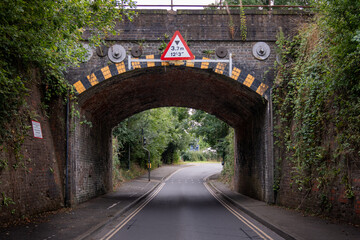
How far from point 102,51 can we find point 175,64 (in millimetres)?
2781

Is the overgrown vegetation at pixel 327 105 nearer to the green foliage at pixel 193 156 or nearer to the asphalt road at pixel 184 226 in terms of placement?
the asphalt road at pixel 184 226

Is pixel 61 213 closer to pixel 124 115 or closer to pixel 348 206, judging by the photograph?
pixel 348 206

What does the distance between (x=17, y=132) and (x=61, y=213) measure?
3.01 m

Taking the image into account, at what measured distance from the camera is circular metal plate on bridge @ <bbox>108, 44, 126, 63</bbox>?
12617 mm

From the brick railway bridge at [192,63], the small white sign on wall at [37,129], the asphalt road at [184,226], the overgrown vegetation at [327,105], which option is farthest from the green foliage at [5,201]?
the overgrown vegetation at [327,105]

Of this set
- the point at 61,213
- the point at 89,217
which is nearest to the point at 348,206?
the point at 89,217

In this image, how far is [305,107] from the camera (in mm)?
9719

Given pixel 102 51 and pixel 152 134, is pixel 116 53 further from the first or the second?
pixel 152 134

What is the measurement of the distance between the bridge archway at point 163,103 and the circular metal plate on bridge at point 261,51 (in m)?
0.85

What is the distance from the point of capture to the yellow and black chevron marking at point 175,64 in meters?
12.5

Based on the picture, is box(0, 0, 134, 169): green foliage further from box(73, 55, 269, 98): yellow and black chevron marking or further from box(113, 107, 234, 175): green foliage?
box(113, 107, 234, 175): green foliage

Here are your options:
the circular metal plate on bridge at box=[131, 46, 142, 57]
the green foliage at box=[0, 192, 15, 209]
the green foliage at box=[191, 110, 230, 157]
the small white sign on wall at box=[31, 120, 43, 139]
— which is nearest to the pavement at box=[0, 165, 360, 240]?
the green foliage at box=[0, 192, 15, 209]

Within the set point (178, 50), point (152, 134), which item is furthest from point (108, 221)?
point (152, 134)

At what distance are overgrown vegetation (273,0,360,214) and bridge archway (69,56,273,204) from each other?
6.55 feet
